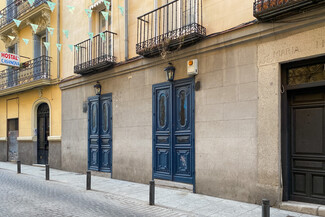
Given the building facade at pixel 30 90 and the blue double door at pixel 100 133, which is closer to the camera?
the blue double door at pixel 100 133

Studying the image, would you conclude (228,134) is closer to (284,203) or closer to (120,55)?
(284,203)

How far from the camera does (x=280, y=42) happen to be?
6180mm

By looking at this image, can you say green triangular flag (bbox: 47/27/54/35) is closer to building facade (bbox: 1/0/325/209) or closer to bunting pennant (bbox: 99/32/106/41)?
building facade (bbox: 1/0/325/209)

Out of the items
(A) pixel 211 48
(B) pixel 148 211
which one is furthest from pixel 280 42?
(B) pixel 148 211

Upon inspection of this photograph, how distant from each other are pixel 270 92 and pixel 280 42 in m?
1.08

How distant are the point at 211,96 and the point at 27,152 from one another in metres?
11.4

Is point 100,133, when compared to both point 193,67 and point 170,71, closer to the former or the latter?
point 170,71

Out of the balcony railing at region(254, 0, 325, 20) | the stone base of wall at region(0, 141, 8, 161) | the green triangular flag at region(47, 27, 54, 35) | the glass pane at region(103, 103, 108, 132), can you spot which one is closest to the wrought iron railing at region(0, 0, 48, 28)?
the green triangular flag at region(47, 27, 54, 35)

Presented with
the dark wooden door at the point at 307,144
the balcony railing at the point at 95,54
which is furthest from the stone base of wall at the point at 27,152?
the dark wooden door at the point at 307,144

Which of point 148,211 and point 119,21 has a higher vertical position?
point 119,21

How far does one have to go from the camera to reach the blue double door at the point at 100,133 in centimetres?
1064

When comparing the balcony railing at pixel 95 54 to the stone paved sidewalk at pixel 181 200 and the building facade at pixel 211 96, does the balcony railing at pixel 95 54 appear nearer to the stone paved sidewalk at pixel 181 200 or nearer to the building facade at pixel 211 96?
the building facade at pixel 211 96

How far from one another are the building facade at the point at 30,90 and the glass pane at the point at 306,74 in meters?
10.3

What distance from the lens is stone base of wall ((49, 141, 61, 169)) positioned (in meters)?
13.1
